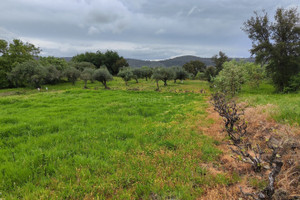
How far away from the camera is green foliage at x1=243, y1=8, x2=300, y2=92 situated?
73.6 feet

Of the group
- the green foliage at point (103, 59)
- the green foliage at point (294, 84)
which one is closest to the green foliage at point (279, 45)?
the green foliage at point (294, 84)

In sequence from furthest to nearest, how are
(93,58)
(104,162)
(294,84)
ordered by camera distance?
(93,58)
(294,84)
(104,162)

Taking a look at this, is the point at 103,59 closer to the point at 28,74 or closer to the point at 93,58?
the point at 93,58

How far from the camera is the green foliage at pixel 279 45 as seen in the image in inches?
883

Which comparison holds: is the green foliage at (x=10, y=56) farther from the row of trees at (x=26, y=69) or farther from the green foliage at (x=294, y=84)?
the green foliage at (x=294, y=84)

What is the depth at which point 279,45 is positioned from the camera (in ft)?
74.2

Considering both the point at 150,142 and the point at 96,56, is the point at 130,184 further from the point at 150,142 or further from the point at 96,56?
the point at 96,56

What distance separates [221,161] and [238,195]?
173 cm

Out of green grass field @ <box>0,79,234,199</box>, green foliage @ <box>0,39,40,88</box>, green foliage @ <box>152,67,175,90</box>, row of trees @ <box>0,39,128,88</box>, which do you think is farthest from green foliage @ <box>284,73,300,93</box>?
green foliage @ <box>0,39,40,88</box>

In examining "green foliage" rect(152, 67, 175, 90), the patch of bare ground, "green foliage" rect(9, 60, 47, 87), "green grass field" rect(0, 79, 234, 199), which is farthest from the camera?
"green foliage" rect(9, 60, 47, 87)

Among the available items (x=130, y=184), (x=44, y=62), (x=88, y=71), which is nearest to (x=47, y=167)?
(x=130, y=184)

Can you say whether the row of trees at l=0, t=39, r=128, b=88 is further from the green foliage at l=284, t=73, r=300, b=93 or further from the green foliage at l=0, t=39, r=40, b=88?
the green foliage at l=284, t=73, r=300, b=93

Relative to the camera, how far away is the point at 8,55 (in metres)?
51.2

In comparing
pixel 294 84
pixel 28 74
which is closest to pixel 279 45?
pixel 294 84
